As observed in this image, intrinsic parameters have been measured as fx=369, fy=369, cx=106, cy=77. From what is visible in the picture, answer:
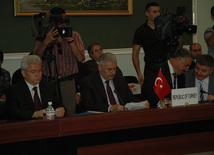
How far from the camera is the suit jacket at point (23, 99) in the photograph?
10.3ft

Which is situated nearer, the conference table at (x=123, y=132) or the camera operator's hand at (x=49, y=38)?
the conference table at (x=123, y=132)

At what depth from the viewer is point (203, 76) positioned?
3.91 metres

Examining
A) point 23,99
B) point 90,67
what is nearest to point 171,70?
point 90,67

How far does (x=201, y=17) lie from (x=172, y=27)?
401 cm

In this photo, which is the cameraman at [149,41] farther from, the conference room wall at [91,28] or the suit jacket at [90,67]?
the conference room wall at [91,28]

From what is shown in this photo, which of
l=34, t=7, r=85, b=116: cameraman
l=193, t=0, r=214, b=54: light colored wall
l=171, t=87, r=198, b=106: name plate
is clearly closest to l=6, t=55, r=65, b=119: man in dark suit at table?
l=34, t=7, r=85, b=116: cameraman

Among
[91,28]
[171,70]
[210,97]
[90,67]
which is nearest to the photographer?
[210,97]

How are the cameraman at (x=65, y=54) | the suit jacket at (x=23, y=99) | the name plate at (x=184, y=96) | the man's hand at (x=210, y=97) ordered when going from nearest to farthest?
the name plate at (x=184, y=96) < the suit jacket at (x=23, y=99) < the man's hand at (x=210, y=97) < the cameraman at (x=65, y=54)

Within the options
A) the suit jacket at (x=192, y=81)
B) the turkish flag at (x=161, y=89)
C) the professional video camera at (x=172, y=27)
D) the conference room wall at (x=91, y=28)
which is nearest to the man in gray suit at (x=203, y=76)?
the suit jacket at (x=192, y=81)

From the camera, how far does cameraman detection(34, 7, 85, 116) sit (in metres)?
3.87

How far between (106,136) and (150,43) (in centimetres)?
291

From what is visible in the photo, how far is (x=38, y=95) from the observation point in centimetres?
344

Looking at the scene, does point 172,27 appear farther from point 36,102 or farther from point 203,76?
point 36,102

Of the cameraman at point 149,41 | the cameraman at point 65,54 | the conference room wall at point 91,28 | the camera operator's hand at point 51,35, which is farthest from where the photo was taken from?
the conference room wall at point 91,28
